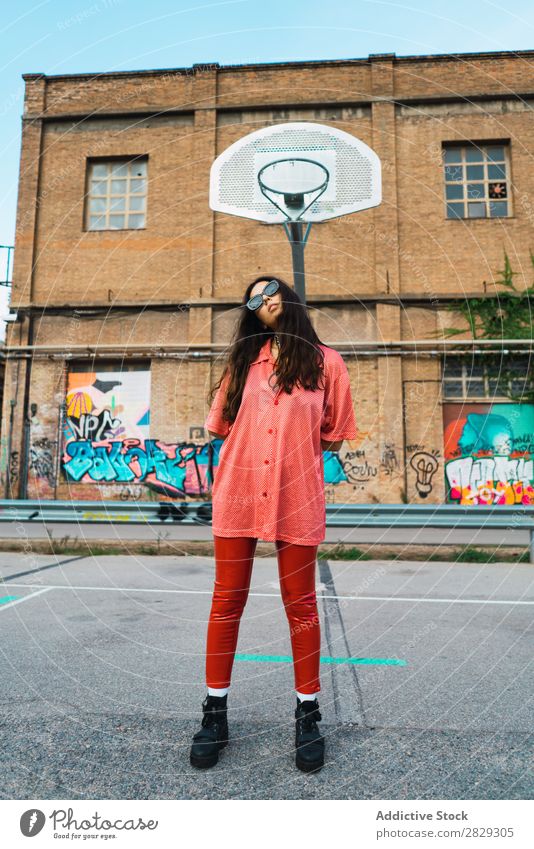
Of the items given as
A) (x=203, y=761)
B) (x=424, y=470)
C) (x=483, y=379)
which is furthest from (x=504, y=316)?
(x=203, y=761)

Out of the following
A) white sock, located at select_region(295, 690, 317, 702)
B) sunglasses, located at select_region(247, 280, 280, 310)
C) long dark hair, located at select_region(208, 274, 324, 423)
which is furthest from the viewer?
sunglasses, located at select_region(247, 280, 280, 310)

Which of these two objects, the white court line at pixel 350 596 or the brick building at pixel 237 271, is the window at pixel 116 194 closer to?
the brick building at pixel 237 271

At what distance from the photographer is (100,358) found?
16.2 meters

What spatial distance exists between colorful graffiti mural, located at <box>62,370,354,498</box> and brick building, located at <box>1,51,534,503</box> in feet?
0.17

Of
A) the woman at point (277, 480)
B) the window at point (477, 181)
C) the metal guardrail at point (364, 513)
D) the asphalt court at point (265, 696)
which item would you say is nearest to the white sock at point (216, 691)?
the woman at point (277, 480)

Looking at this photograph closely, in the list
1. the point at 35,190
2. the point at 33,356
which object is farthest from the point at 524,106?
the point at 33,356

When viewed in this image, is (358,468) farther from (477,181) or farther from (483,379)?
(477,181)

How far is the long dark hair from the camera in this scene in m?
2.39

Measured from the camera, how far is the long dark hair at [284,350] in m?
2.39

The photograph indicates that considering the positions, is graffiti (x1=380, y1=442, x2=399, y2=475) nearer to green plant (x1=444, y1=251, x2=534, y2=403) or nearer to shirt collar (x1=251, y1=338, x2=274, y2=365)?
green plant (x1=444, y1=251, x2=534, y2=403)

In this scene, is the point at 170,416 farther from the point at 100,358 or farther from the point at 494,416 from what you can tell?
the point at 494,416

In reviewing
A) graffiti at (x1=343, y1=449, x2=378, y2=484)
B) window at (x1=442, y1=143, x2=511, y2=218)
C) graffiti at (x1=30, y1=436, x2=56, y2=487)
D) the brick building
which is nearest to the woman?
the brick building

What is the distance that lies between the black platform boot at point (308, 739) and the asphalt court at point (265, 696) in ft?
0.13
